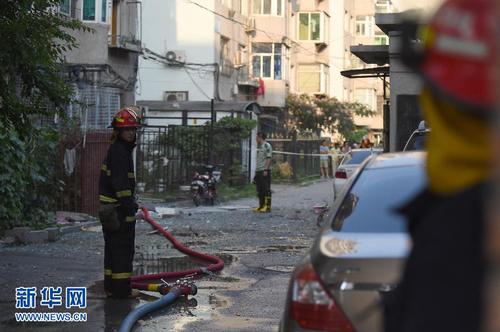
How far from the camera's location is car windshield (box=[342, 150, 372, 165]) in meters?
21.5

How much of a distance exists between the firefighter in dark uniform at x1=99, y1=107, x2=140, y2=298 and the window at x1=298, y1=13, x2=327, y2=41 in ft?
151

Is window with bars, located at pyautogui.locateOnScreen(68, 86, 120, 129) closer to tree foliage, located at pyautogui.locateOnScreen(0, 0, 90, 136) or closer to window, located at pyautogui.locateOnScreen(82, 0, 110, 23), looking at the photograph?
window, located at pyautogui.locateOnScreen(82, 0, 110, 23)

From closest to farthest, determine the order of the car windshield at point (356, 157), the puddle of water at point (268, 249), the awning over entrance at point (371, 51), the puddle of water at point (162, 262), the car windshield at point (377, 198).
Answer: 1. the car windshield at point (377, 198)
2. the puddle of water at point (162, 262)
3. the puddle of water at point (268, 249)
4. the awning over entrance at point (371, 51)
5. the car windshield at point (356, 157)

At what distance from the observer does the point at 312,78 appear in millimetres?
55625

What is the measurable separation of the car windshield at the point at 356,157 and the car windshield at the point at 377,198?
53.0ft

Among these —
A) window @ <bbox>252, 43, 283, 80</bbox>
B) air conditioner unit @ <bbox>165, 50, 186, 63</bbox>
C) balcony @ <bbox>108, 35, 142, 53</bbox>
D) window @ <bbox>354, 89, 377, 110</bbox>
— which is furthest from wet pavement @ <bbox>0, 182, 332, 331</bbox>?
window @ <bbox>354, 89, 377, 110</bbox>

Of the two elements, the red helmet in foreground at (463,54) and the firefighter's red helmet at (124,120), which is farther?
the firefighter's red helmet at (124,120)

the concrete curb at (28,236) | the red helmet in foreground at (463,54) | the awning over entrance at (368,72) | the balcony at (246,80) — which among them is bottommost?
the concrete curb at (28,236)

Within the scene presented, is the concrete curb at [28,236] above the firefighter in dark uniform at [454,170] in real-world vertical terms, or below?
below

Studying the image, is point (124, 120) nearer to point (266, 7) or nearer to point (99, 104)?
point (99, 104)

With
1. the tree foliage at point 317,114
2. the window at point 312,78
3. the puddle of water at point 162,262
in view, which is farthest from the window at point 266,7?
the puddle of water at point 162,262

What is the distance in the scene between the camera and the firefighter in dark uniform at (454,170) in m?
2.16

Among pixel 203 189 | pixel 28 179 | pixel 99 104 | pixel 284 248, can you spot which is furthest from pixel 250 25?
pixel 284 248

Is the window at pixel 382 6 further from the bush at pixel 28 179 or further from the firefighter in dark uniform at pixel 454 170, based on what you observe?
the firefighter in dark uniform at pixel 454 170
